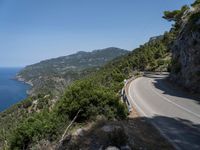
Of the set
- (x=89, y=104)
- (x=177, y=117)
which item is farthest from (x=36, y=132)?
(x=177, y=117)

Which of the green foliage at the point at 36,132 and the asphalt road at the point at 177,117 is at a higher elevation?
the asphalt road at the point at 177,117

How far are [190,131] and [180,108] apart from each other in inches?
226

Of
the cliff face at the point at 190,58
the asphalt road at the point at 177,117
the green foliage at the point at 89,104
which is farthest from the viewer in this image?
the cliff face at the point at 190,58

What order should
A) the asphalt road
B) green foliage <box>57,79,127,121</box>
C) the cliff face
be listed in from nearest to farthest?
1. the asphalt road
2. green foliage <box>57,79,127,121</box>
3. the cliff face

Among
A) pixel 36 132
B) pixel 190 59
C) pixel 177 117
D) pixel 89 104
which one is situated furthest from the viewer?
pixel 190 59

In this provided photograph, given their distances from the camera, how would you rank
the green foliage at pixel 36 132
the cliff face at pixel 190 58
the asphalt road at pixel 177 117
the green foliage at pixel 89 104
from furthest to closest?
the cliff face at pixel 190 58
the green foliage at pixel 89 104
the green foliage at pixel 36 132
the asphalt road at pixel 177 117

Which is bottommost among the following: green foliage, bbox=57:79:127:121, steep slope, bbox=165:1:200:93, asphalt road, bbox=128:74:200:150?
asphalt road, bbox=128:74:200:150

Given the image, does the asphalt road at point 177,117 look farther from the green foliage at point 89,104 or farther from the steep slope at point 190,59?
the steep slope at point 190,59

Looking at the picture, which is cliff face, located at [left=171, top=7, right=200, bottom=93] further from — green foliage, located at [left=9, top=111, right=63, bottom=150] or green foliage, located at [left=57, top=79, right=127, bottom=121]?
green foliage, located at [left=9, top=111, right=63, bottom=150]

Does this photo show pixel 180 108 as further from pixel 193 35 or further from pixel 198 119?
pixel 193 35

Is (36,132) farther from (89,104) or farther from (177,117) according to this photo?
(177,117)

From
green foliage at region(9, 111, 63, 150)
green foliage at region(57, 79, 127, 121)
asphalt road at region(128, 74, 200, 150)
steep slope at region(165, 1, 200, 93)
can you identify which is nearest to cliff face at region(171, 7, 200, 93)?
steep slope at region(165, 1, 200, 93)

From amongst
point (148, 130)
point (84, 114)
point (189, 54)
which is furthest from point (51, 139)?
point (189, 54)

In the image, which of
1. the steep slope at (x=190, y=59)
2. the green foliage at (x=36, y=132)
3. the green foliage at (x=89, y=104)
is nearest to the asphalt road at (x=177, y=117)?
the green foliage at (x=89, y=104)
